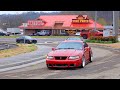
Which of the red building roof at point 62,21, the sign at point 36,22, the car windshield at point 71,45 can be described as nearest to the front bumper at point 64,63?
the car windshield at point 71,45

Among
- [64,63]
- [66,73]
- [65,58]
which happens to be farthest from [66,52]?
[66,73]

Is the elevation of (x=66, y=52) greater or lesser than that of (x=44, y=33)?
lesser

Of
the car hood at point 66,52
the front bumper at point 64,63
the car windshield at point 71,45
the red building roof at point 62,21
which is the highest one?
the red building roof at point 62,21

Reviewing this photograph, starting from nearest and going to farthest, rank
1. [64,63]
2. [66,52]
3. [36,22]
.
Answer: [64,63], [66,52], [36,22]

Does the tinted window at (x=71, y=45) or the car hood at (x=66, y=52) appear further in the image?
the tinted window at (x=71, y=45)

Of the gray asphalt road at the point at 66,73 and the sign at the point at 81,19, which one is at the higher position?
the sign at the point at 81,19

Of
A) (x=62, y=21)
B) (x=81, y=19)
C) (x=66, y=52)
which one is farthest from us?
(x=62, y=21)

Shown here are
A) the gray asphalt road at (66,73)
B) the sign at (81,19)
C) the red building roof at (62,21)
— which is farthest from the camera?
the red building roof at (62,21)

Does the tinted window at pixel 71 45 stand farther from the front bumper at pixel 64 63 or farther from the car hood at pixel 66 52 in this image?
the front bumper at pixel 64 63

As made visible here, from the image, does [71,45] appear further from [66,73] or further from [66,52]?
[66,73]

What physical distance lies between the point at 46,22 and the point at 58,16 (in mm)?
3405
